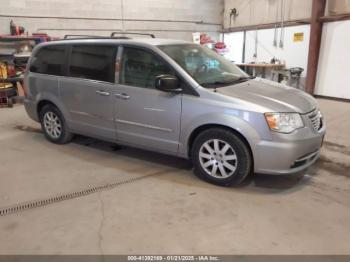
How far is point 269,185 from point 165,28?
8299 millimetres

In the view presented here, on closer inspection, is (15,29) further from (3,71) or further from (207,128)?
(207,128)

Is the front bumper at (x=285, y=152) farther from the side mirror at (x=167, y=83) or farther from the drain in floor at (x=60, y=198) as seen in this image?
the drain in floor at (x=60, y=198)

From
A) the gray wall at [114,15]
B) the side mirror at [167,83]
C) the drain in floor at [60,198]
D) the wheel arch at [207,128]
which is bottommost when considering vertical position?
the drain in floor at [60,198]

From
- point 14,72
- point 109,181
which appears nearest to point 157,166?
point 109,181

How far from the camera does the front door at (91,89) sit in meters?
3.83

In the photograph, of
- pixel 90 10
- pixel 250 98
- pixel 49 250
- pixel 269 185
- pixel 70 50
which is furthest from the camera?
pixel 90 10

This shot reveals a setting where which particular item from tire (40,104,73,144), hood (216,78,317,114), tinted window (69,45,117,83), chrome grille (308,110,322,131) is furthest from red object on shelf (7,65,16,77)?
chrome grille (308,110,322,131)

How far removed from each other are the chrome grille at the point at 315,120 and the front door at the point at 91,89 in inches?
83.2

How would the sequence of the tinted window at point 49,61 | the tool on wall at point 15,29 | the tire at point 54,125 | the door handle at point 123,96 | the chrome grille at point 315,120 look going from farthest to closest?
1. the tool on wall at point 15,29
2. the tire at point 54,125
3. the tinted window at point 49,61
4. the door handle at point 123,96
5. the chrome grille at point 315,120

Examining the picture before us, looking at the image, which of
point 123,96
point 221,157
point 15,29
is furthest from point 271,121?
point 15,29

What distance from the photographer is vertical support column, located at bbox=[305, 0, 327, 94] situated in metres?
7.84

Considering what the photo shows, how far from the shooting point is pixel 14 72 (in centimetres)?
781

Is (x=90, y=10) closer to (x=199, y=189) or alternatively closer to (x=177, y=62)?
(x=177, y=62)

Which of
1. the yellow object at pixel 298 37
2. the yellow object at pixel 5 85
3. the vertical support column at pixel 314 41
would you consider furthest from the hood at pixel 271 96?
the yellow object at pixel 5 85
